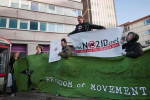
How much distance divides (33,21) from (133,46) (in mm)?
20554

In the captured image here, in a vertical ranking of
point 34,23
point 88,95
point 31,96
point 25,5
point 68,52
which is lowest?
point 31,96

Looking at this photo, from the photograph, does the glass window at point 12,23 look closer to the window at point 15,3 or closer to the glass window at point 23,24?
the glass window at point 23,24

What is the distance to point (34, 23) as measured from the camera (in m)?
22.6

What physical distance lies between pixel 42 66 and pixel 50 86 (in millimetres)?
998

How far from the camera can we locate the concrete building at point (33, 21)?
806 inches

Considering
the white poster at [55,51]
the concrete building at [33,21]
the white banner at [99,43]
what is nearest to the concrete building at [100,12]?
the concrete building at [33,21]

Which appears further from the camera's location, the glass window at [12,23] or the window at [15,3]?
the window at [15,3]

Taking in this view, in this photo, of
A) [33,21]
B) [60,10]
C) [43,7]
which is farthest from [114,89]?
[60,10]

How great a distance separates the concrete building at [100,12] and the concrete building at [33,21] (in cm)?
3828

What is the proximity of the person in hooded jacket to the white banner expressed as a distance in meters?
0.32

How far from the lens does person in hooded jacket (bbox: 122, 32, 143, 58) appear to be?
3621 mm

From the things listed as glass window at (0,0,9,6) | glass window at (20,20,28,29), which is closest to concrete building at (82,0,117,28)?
glass window at (20,20,28,29)

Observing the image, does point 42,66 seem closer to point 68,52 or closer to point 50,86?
point 50,86

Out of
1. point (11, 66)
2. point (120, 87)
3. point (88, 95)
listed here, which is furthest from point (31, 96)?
point (120, 87)
